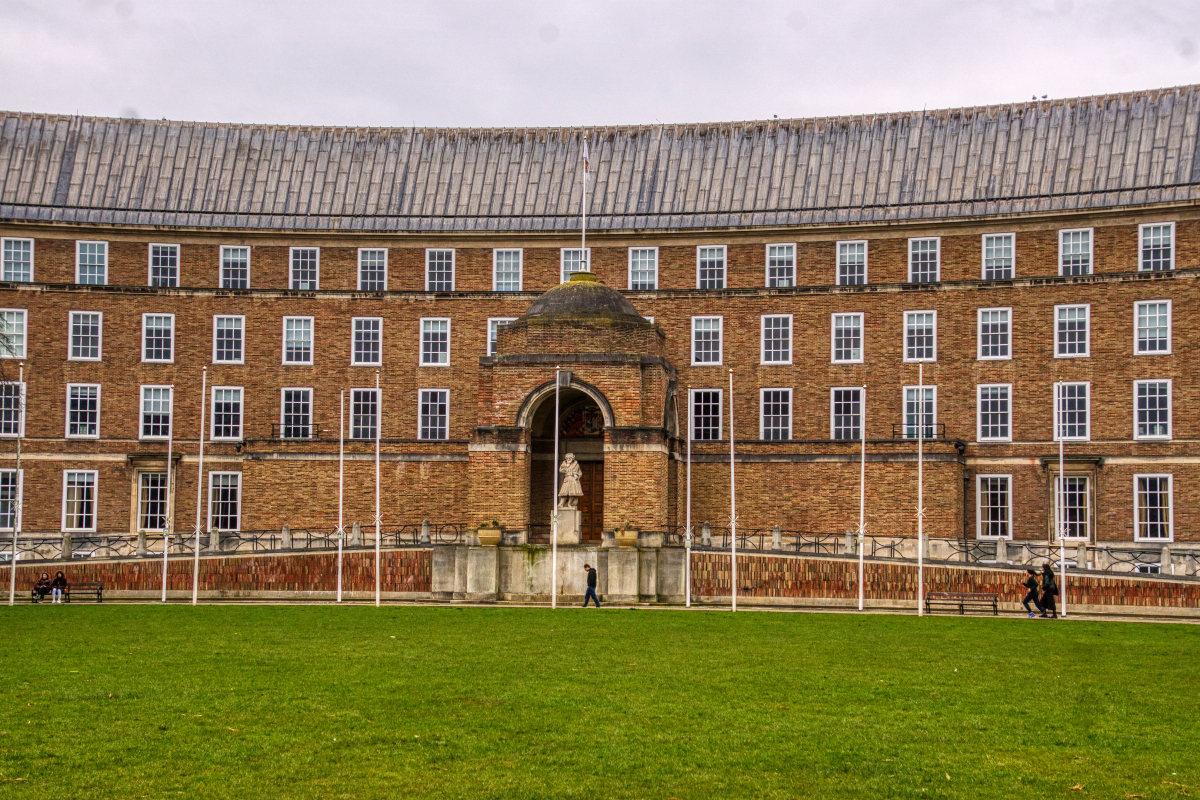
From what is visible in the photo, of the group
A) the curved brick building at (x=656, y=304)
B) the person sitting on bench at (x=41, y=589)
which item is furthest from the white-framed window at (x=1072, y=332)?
the person sitting on bench at (x=41, y=589)

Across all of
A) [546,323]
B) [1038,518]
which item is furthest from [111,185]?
[1038,518]

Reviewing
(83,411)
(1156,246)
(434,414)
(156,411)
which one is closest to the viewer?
(1156,246)

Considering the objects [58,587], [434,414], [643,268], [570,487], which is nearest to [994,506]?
[643,268]

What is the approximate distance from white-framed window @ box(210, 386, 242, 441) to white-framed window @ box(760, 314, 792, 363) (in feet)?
74.5

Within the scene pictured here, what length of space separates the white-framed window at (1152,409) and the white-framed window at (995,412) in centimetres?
472

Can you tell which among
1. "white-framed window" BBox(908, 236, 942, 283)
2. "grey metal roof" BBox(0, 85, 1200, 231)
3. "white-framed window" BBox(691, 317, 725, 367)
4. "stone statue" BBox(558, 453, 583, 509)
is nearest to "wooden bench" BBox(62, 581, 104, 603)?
"stone statue" BBox(558, 453, 583, 509)

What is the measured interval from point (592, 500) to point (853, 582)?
13.0 m

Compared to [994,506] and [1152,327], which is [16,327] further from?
[1152,327]

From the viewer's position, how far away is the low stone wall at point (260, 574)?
155 feet

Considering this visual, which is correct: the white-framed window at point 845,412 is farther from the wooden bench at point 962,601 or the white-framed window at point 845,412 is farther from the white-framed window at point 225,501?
the white-framed window at point 225,501

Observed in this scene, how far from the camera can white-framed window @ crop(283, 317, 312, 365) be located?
6278cm

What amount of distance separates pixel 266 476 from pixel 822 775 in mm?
45966

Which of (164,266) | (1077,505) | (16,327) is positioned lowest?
(1077,505)

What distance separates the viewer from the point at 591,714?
2000cm
